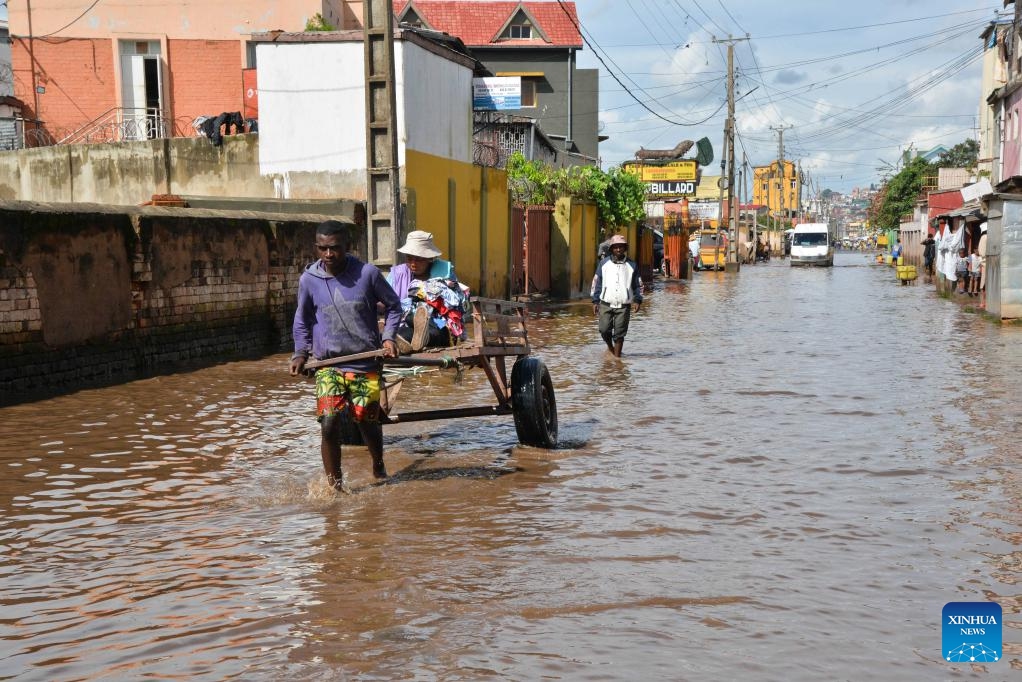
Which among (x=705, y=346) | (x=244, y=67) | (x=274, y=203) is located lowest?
(x=705, y=346)

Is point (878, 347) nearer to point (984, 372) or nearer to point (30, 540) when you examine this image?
point (984, 372)

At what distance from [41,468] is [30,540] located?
2.08 metres

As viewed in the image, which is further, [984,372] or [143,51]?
[143,51]

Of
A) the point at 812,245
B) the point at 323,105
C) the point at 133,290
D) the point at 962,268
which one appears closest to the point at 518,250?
the point at 323,105

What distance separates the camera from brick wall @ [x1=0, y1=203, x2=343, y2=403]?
11.2 m

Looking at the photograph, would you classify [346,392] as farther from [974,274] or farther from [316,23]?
[316,23]

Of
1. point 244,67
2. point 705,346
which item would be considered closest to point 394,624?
point 705,346

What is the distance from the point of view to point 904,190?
252ft

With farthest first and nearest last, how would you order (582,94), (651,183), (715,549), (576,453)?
(651,183), (582,94), (576,453), (715,549)

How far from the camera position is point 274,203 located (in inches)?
774

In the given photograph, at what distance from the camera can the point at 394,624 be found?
4656 millimetres

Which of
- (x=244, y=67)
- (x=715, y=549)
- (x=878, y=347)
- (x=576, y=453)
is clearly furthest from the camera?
(x=244, y=67)

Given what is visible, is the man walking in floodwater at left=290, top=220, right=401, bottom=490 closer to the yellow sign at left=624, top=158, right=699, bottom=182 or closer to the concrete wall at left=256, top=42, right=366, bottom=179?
the concrete wall at left=256, top=42, right=366, bottom=179

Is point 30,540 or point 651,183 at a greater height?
point 651,183
